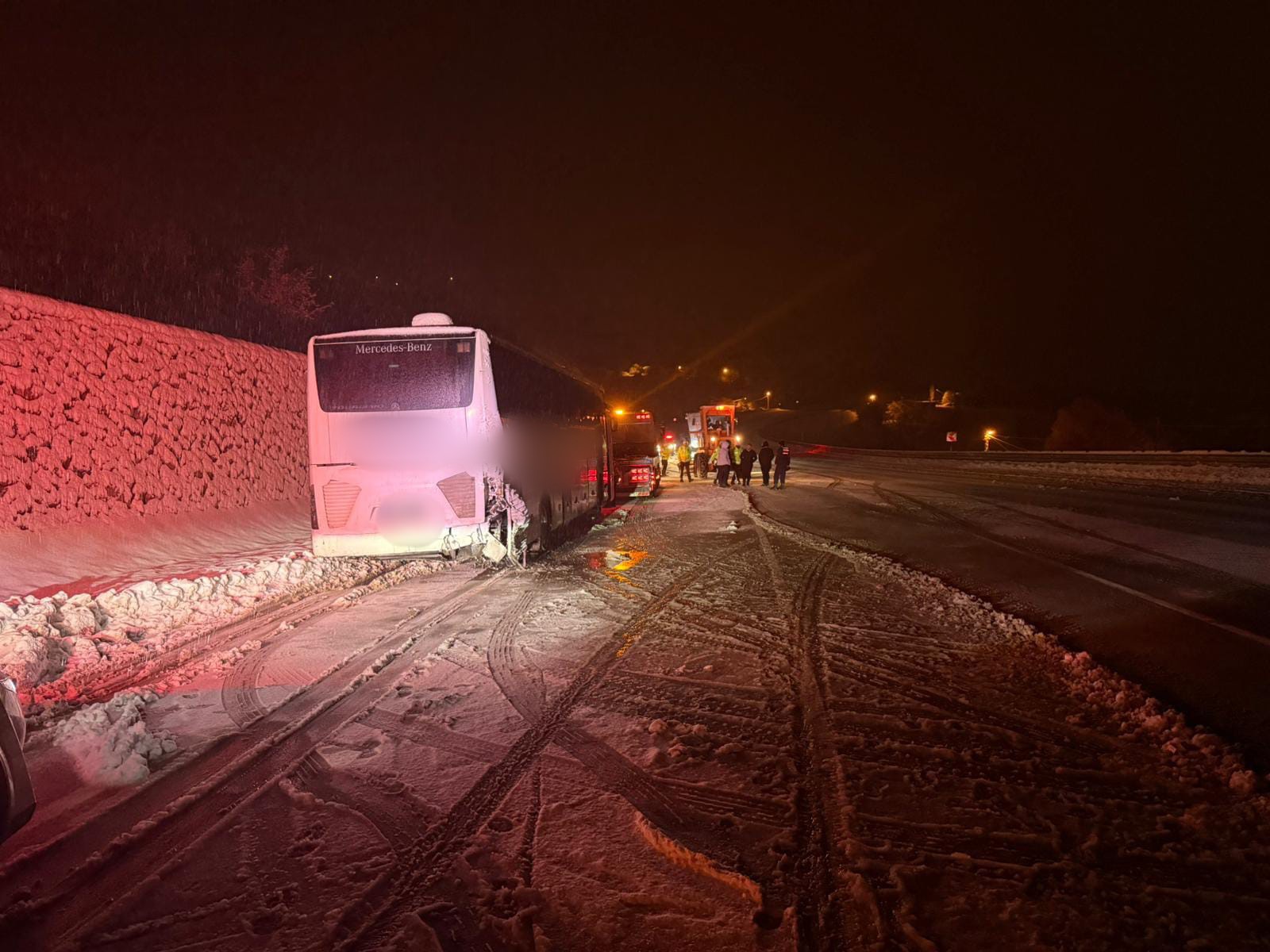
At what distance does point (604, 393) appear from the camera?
21.0 metres

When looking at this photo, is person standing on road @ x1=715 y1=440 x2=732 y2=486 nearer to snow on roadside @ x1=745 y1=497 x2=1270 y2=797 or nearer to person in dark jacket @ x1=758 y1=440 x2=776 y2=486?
person in dark jacket @ x1=758 y1=440 x2=776 y2=486

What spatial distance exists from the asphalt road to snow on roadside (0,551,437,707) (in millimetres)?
8161

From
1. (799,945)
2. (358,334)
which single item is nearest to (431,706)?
(799,945)

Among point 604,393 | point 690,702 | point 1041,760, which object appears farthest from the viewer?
point 604,393

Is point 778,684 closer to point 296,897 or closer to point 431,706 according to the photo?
point 431,706

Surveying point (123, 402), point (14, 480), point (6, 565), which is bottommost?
point (6, 565)

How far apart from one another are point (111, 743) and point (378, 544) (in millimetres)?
5265

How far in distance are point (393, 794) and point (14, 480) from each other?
877cm

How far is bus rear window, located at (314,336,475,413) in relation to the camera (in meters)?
9.46

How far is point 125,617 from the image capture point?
25.5ft

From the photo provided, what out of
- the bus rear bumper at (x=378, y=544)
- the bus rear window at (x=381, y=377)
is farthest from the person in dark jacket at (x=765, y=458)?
the bus rear window at (x=381, y=377)

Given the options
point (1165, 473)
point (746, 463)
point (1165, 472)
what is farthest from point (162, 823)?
point (1165, 472)

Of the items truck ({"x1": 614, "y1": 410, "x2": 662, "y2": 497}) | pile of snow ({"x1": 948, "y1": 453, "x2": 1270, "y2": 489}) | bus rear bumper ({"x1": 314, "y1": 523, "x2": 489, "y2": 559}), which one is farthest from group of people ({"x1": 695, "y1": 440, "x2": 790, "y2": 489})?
bus rear bumper ({"x1": 314, "y1": 523, "x2": 489, "y2": 559})

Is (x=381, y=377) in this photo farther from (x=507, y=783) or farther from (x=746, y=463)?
(x=746, y=463)
